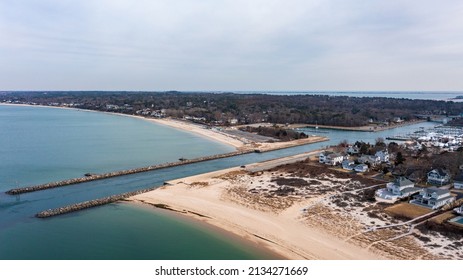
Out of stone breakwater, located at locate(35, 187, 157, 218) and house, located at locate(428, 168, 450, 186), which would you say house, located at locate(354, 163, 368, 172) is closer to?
house, located at locate(428, 168, 450, 186)

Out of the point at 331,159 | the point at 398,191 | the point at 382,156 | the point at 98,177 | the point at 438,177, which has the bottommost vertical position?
the point at 98,177

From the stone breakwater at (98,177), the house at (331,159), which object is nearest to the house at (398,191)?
the house at (331,159)

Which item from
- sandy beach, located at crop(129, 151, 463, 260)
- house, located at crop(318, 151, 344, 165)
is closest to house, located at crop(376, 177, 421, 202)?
sandy beach, located at crop(129, 151, 463, 260)

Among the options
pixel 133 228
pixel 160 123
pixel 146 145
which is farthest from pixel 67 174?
pixel 160 123

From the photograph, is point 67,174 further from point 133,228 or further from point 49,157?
point 133,228

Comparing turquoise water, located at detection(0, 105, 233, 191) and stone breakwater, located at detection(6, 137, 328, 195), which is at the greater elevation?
turquoise water, located at detection(0, 105, 233, 191)

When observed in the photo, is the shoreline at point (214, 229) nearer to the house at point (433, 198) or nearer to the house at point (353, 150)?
the house at point (433, 198)

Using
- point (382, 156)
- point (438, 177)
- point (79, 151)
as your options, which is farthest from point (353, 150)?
point (79, 151)

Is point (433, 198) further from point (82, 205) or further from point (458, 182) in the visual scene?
point (82, 205)
